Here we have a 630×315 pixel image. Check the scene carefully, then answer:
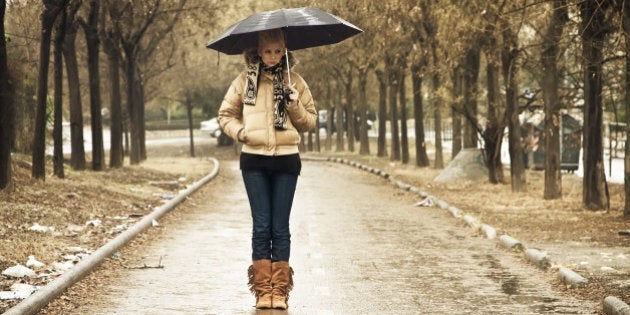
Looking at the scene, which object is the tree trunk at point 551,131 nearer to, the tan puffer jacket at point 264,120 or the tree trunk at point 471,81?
the tree trunk at point 471,81

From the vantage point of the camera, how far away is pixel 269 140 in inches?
333

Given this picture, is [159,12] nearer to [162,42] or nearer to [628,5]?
[162,42]

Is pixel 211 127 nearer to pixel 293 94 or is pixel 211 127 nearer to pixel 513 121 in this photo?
pixel 513 121

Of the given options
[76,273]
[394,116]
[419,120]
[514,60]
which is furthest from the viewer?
[394,116]

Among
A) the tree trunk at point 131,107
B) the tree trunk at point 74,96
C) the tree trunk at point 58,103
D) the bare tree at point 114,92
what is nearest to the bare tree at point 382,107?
the tree trunk at point 131,107

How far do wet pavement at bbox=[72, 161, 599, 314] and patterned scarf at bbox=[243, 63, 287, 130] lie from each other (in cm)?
160

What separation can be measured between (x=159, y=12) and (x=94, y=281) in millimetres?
22933

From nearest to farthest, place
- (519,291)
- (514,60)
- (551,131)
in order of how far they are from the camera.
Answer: (519,291) < (551,131) < (514,60)

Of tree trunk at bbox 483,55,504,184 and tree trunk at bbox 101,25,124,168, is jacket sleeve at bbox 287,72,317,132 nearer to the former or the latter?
tree trunk at bbox 483,55,504,184

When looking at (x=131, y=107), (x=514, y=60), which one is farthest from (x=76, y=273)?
(x=131, y=107)

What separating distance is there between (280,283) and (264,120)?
1336 mm

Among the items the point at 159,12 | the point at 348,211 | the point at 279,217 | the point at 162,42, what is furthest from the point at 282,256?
the point at 162,42

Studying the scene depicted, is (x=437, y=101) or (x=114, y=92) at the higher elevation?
(x=114, y=92)

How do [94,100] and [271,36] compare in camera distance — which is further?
[94,100]
